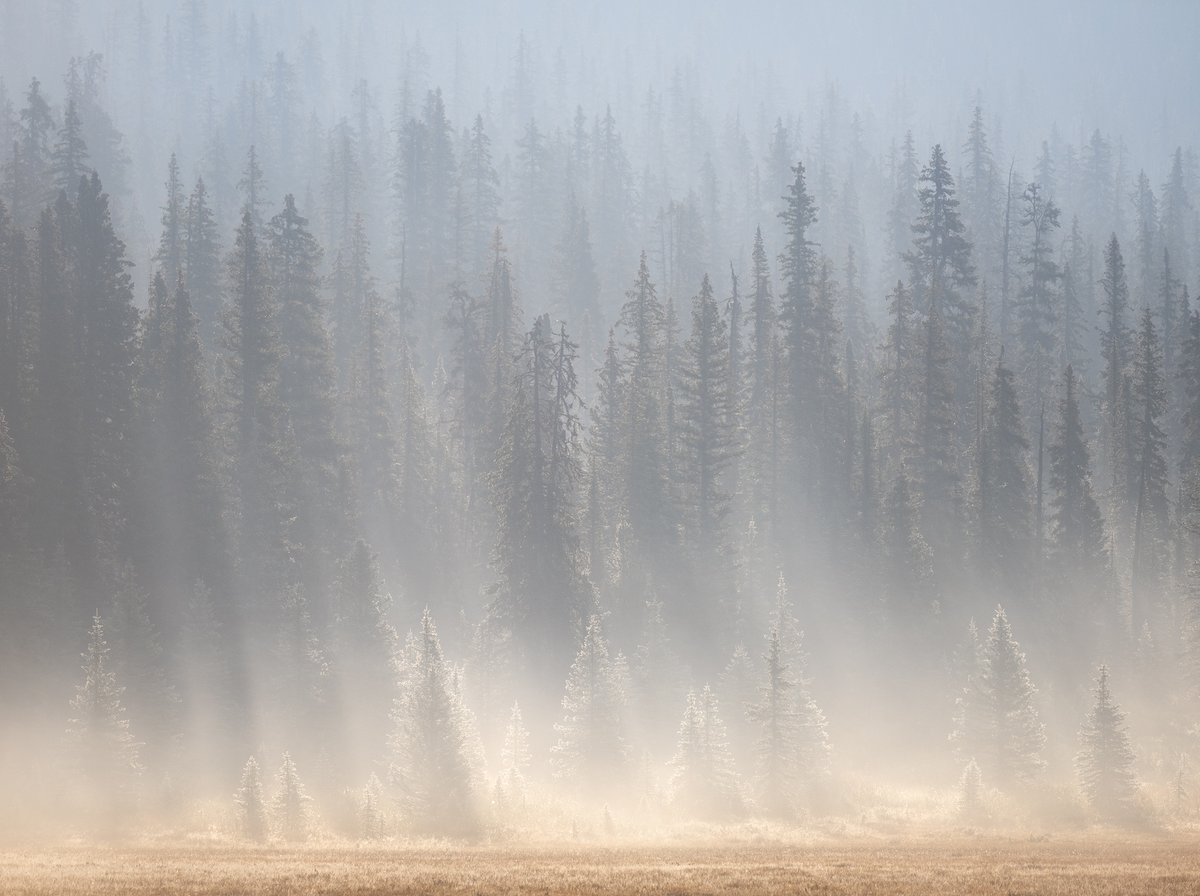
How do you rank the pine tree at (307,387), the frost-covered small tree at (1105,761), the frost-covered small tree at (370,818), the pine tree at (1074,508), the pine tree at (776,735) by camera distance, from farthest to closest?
1. the pine tree at (1074,508)
2. the pine tree at (307,387)
3. the pine tree at (776,735)
4. the frost-covered small tree at (1105,761)
5. the frost-covered small tree at (370,818)

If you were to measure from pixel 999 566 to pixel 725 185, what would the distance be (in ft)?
257

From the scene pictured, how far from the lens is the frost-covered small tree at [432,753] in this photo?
3462cm

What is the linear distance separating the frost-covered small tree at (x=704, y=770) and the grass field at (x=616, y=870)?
7.27 m

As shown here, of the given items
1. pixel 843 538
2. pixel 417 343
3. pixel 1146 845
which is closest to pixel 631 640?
pixel 843 538

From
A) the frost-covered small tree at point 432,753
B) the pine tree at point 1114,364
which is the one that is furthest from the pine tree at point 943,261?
the frost-covered small tree at point 432,753

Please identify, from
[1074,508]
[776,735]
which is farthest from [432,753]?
[1074,508]

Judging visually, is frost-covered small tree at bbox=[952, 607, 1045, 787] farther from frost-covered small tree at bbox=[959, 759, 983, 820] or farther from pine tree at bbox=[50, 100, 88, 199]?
pine tree at bbox=[50, 100, 88, 199]

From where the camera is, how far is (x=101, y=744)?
115 ft

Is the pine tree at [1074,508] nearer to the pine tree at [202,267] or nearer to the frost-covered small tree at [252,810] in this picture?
the frost-covered small tree at [252,810]

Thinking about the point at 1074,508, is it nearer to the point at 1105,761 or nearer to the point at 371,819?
the point at 1105,761

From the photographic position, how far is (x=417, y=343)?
80.2 m

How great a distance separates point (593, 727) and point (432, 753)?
6.97 metres

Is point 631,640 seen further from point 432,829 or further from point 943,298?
point 943,298

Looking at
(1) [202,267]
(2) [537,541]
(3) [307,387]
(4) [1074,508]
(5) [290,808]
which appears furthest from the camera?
(1) [202,267]
